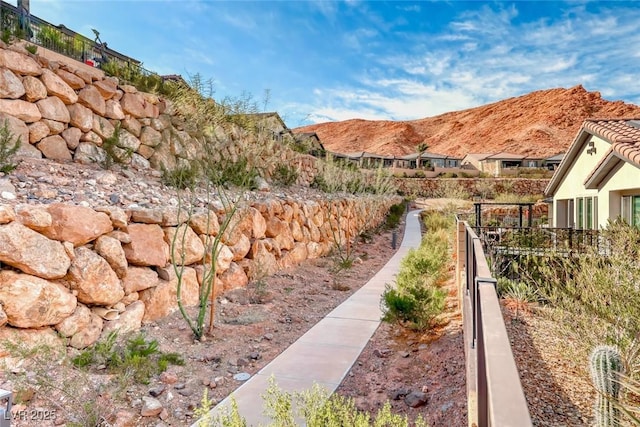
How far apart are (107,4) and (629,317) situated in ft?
34.1

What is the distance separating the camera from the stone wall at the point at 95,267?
4.14m

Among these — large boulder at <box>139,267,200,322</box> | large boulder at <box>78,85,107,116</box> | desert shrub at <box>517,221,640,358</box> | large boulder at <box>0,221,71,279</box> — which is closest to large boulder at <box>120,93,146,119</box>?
large boulder at <box>78,85,107,116</box>

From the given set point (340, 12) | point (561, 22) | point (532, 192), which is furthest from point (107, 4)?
point (532, 192)

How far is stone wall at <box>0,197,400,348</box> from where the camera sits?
13.6ft

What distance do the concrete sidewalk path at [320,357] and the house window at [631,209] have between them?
6.93m

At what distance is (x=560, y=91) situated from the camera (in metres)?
87.3

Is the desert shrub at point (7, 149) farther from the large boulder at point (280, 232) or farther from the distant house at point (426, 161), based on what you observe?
the distant house at point (426, 161)

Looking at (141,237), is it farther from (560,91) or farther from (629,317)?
(560,91)

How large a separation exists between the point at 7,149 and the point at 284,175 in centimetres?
806

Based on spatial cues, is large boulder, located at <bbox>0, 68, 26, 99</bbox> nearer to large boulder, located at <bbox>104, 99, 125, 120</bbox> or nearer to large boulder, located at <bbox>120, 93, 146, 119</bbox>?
large boulder, located at <bbox>104, 99, 125, 120</bbox>

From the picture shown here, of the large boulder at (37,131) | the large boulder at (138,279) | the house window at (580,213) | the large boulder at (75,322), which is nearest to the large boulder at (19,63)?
the large boulder at (37,131)

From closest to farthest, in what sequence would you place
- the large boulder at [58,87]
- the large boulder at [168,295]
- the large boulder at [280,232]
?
the large boulder at [168,295]
the large boulder at [58,87]
the large boulder at [280,232]

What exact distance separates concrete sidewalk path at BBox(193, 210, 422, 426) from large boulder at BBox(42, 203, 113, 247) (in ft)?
8.69

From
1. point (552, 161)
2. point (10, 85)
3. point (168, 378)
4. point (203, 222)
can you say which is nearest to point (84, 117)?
point (10, 85)
